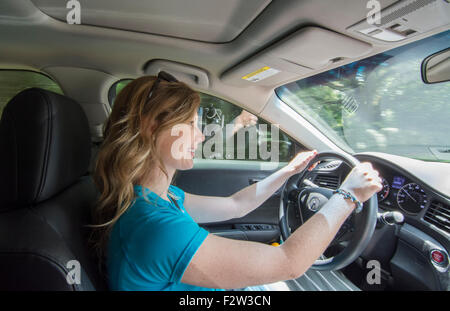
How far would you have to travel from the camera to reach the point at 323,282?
1707 mm

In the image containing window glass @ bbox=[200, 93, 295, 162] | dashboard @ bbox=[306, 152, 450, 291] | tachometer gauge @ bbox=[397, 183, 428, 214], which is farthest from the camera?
window glass @ bbox=[200, 93, 295, 162]

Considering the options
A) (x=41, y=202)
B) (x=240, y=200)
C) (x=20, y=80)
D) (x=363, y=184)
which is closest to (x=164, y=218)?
(x=41, y=202)

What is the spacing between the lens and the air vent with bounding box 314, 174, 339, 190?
1629 mm

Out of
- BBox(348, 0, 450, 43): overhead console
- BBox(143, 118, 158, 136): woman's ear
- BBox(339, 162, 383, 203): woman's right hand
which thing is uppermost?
BBox(348, 0, 450, 43): overhead console

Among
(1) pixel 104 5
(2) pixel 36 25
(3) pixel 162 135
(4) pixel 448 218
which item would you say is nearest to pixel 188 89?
(3) pixel 162 135

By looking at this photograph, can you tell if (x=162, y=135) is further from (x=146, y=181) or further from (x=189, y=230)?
(x=189, y=230)

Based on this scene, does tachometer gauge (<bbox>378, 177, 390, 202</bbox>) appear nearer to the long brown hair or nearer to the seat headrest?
the long brown hair

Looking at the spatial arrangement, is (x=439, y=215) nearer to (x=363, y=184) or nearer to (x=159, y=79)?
(x=363, y=184)

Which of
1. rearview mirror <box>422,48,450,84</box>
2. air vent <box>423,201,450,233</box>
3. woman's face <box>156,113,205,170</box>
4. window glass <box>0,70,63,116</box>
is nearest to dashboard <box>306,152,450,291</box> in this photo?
air vent <box>423,201,450,233</box>

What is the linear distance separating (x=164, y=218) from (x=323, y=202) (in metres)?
0.97

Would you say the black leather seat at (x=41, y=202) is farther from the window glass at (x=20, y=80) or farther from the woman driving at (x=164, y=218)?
the window glass at (x=20, y=80)

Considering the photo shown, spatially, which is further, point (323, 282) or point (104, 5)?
point (323, 282)

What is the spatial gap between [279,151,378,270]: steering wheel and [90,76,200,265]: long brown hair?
0.83 metres

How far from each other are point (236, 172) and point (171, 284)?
1682mm
